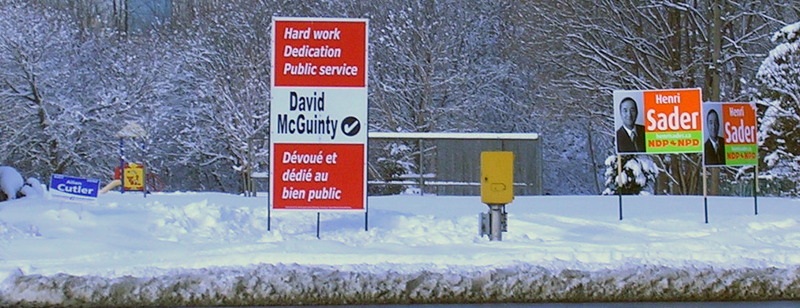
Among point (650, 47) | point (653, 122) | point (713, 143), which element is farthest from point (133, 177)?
point (713, 143)

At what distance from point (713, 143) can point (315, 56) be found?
5.75 m

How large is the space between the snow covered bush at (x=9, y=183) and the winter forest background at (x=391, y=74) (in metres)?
16.2

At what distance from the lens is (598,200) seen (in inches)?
654

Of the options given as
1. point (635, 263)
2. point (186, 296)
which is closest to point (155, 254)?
point (186, 296)

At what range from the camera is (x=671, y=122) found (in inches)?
529

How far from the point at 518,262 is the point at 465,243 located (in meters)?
1.78

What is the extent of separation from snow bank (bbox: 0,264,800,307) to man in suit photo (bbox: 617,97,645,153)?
14.0ft

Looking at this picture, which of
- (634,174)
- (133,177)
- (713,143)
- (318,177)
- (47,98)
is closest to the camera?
(318,177)

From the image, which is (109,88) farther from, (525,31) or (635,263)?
(635,263)

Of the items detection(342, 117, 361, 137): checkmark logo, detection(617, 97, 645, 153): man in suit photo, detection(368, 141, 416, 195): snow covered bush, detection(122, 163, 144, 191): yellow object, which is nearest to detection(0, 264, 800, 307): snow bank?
detection(342, 117, 361, 137): checkmark logo

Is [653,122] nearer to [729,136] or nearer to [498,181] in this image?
[729,136]

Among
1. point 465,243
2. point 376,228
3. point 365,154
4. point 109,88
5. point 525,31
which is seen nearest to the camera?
point 465,243

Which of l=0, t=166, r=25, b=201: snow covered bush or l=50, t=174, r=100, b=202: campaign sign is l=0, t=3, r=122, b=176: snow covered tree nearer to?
l=0, t=166, r=25, b=201: snow covered bush

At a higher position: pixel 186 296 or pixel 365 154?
pixel 365 154
